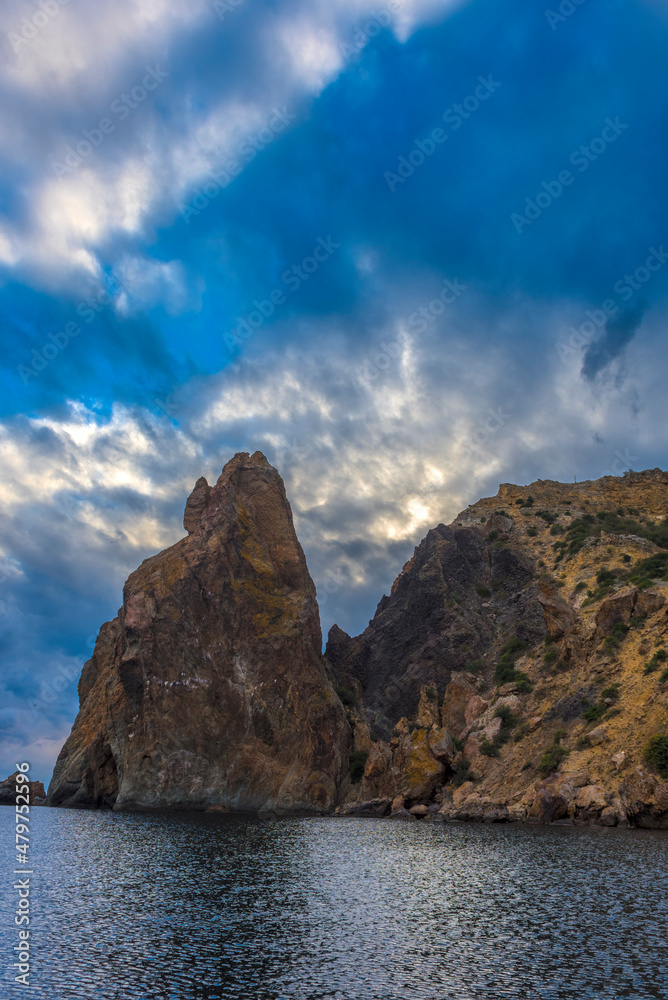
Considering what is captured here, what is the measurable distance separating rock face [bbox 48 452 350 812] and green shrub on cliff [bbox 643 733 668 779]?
5838 cm

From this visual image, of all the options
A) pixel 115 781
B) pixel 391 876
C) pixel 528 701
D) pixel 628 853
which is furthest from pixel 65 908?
pixel 115 781

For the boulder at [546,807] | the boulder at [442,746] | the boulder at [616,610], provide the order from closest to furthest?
the boulder at [546,807] < the boulder at [616,610] < the boulder at [442,746]

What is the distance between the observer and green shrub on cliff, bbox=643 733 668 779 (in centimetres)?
6259

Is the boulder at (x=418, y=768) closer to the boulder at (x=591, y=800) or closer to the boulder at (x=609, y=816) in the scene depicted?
the boulder at (x=591, y=800)

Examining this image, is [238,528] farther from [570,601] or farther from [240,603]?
[570,601]

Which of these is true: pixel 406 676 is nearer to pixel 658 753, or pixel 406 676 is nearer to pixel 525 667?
pixel 525 667

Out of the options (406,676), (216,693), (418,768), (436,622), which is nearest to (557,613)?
(418,768)

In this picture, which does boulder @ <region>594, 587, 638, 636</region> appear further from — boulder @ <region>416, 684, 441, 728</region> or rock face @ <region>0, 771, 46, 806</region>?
rock face @ <region>0, 771, 46, 806</region>

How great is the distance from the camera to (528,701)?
95688mm

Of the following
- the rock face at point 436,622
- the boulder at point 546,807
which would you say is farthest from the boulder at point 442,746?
the boulder at point 546,807

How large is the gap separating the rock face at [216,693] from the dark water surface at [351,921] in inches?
2242

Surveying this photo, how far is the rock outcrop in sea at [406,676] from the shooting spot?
7906 centimetres

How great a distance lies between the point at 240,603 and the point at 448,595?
150 ft

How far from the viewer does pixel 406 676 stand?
131125 mm
